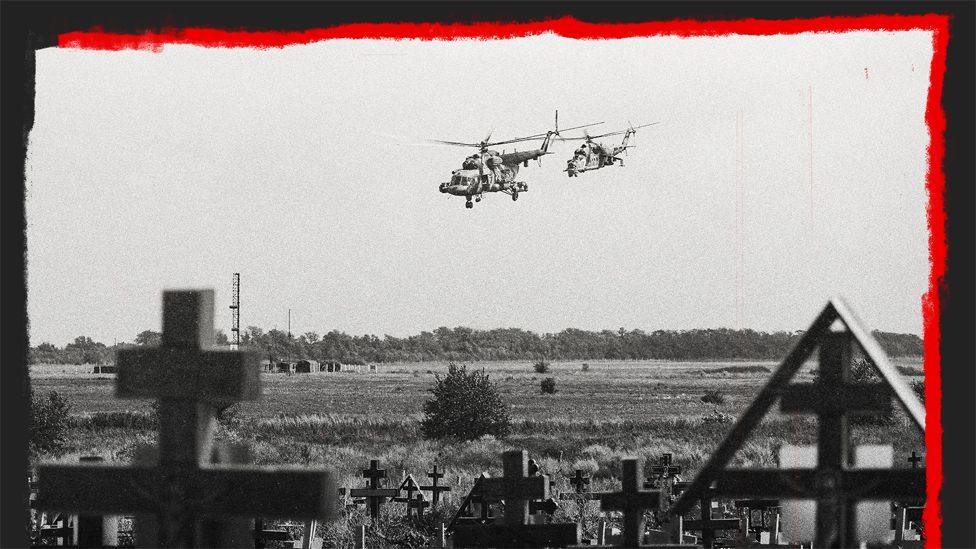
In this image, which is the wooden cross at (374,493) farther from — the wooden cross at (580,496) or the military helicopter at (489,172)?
the military helicopter at (489,172)

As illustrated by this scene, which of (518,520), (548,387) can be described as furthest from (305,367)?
(518,520)

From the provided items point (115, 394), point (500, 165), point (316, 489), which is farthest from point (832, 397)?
point (500, 165)

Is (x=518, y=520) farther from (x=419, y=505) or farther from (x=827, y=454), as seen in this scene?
(x=419, y=505)

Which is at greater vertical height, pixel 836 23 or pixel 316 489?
pixel 836 23

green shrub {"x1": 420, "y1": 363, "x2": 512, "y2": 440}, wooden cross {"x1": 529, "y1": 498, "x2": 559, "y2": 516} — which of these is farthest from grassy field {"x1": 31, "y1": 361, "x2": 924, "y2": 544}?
wooden cross {"x1": 529, "y1": 498, "x2": 559, "y2": 516}

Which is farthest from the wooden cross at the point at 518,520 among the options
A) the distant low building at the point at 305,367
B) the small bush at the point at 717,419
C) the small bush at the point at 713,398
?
the distant low building at the point at 305,367

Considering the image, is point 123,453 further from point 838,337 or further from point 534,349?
point 534,349

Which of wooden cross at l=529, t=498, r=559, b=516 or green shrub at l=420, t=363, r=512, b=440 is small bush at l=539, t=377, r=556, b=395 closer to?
green shrub at l=420, t=363, r=512, b=440
